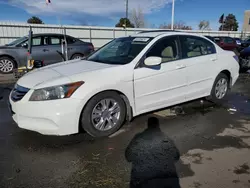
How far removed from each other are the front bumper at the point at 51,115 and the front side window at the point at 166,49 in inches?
68.3

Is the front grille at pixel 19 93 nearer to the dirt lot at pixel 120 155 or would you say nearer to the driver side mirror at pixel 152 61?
the dirt lot at pixel 120 155

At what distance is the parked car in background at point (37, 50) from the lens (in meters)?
8.98

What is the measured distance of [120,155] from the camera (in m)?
3.07

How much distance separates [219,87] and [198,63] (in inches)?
42.1

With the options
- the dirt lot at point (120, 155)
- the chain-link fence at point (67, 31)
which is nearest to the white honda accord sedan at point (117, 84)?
the dirt lot at point (120, 155)

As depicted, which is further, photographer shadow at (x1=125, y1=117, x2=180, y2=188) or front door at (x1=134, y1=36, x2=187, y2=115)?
front door at (x1=134, y1=36, x2=187, y2=115)

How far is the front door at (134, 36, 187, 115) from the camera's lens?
382 centimetres

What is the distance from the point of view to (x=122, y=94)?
3709 millimetres

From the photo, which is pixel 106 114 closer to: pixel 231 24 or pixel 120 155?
pixel 120 155

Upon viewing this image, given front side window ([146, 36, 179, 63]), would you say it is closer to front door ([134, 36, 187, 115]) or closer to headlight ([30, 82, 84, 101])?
front door ([134, 36, 187, 115])

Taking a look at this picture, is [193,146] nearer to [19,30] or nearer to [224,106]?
[224,106]

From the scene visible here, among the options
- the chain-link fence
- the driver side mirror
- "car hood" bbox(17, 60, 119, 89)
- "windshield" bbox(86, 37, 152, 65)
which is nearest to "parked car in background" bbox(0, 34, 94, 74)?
the chain-link fence

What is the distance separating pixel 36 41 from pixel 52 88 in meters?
7.17

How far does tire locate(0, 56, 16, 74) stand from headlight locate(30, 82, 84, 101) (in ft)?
22.4
